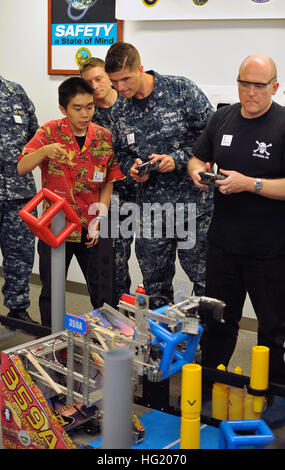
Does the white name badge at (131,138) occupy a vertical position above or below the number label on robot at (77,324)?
above

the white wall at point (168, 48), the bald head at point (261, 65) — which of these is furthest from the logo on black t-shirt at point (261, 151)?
the white wall at point (168, 48)

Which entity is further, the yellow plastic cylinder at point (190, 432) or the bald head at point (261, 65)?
the bald head at point (261, 65)

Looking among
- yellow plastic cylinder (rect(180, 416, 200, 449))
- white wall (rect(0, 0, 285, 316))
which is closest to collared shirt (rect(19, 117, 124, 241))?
white wall (rect(0, 0, 285, 316))

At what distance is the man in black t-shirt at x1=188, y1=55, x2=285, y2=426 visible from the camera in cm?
222

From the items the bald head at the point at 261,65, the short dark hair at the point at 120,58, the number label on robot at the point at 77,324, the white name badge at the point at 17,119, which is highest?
the short dark hair at the point at 120,58

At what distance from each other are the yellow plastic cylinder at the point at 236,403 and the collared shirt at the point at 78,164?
102cm

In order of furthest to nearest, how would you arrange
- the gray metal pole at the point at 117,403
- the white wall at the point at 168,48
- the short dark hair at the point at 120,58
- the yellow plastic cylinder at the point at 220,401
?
the white wall at the point at 168,48, the short dark hair at the point at 120,58, the yellow plastic cylinder at the point at 220,401, the gray metal pole at the point at 117,403

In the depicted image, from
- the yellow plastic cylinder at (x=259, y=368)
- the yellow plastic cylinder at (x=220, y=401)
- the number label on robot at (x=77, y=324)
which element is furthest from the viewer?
the yellow plastic cylinder at (x=220, y=401)

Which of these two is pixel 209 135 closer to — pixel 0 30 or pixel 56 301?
pixel 56 301

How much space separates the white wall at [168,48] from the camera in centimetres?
334

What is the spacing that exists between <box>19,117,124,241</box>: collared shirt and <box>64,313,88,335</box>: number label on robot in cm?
83

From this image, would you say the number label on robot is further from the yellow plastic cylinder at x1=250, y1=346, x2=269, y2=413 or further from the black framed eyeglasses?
the black framed eyeglasses

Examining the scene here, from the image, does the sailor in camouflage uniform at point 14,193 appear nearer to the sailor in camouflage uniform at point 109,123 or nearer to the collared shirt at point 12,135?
the collared shirt at point 12,135

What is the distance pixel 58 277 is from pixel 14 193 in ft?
3.77
